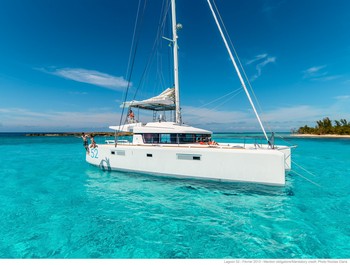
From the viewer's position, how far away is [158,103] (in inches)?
442

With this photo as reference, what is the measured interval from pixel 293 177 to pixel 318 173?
97.4 inches

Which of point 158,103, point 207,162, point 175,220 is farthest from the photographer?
point 158,103

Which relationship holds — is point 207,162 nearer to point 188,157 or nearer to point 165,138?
point 188,157

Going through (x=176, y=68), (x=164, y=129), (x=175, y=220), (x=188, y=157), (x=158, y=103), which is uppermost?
(x=176, y=68)

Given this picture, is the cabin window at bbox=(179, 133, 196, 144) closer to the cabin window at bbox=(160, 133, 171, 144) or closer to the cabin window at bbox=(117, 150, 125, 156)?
the cabin window at bbox=(160, 133, 171, 144)

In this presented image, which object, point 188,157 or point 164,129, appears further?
point 164,129

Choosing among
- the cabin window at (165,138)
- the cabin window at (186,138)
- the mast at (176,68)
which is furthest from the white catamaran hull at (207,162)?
the mast at (176,68)

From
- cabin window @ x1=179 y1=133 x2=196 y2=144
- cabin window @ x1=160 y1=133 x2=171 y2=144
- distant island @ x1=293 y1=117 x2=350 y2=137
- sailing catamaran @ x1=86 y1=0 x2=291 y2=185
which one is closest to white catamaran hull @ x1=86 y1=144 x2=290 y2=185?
sailing catamaran @ x1=86 y1=0 x2=291 y2=185

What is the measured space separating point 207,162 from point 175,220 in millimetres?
3379

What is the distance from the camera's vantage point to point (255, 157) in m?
7.23

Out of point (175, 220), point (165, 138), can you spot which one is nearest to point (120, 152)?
point (165, 138)

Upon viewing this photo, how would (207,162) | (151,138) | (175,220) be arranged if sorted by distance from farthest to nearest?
(151,138), (207,162), (175,220)

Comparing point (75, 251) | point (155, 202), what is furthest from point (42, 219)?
point (155, 202)

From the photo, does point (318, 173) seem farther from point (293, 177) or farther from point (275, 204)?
point (275, 204)
